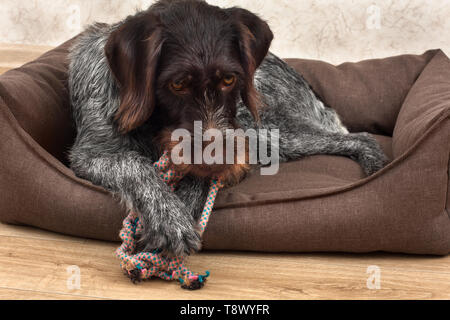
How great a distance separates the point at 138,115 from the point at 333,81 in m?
1.67

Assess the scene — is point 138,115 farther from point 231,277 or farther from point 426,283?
point 426,283

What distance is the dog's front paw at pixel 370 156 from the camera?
265 cm

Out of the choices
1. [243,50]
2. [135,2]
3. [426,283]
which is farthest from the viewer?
[135,2]

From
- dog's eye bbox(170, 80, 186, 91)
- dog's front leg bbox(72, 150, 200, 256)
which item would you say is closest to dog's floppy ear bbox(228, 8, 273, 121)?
dog's eye bbox(170, 80, 186, 91)

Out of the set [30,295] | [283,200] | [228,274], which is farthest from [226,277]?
[30,295]

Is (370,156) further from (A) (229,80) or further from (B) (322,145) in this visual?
(A) (229,80)

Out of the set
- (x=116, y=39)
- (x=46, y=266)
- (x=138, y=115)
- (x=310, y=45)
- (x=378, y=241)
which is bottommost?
(x=46, y=266)

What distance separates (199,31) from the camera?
210 cm

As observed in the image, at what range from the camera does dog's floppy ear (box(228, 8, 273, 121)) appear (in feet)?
7.24

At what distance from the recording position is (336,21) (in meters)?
4.30

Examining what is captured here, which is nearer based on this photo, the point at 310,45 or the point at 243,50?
the point at 243,50

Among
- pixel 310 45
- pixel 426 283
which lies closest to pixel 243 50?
pixel 426 283

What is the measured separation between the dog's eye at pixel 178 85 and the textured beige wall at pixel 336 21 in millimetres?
2393

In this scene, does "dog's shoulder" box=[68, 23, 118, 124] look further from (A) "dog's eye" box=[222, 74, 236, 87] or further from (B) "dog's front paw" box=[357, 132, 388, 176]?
(B) "dog's front paw" box=[357, 132, 388, 176]
